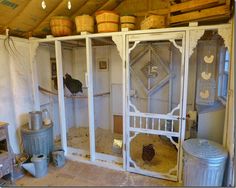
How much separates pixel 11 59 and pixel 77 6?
4.42ft

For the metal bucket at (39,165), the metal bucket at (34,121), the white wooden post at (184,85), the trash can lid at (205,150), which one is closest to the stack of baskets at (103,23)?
the white wooden post at (184,85)

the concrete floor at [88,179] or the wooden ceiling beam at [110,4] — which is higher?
the wooden ceiling beam at [110,4]

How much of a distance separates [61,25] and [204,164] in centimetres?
264

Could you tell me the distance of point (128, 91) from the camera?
2602 millimetres

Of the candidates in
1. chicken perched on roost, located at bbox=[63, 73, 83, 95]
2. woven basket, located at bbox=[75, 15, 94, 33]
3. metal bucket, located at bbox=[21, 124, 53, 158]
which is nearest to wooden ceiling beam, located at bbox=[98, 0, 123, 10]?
woven basket, located at bbox=[75, 15, 94, 33]

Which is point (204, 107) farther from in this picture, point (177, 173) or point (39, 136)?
point (39, 136)

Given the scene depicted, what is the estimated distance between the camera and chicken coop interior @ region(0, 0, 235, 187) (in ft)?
6.96

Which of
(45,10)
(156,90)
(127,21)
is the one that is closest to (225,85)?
(156,90)

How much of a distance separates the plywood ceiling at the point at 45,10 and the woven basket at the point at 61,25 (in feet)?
0.61

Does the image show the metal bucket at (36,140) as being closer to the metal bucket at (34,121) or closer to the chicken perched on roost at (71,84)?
the metal bucket at (34,121)

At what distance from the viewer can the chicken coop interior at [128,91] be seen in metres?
2.12

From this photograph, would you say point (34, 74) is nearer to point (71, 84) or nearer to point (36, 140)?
point (71, 84)

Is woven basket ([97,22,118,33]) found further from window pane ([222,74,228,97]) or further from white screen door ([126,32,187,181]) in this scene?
window pane ([222,74,228,97])

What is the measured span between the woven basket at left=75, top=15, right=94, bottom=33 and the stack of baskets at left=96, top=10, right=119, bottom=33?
0.60 ft
